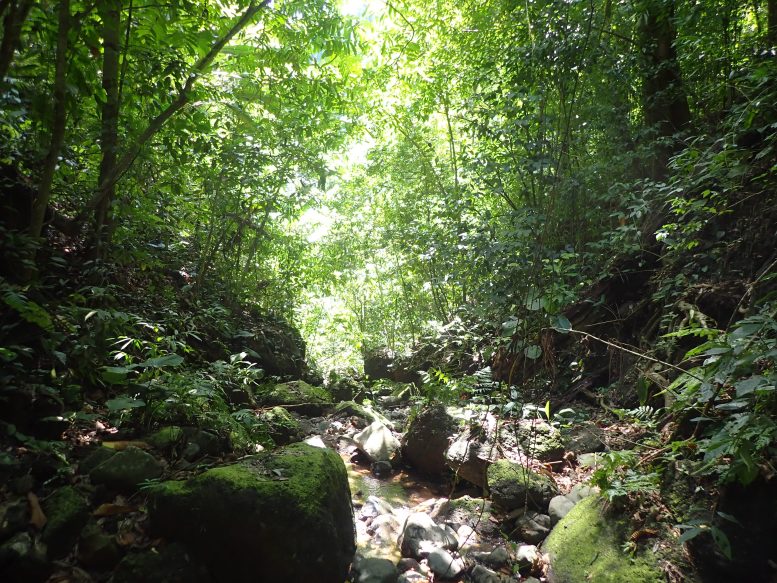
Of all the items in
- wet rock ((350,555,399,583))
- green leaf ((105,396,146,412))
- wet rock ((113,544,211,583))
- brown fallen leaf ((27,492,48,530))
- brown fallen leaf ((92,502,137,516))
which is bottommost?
wet rock ((350,555,399,583))

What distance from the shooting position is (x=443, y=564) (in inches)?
132

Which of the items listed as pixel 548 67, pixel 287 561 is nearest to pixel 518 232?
pixel 548 67

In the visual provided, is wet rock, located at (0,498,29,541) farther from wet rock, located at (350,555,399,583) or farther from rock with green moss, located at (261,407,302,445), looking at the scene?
rock with green moss, located at (261,407,302,445)

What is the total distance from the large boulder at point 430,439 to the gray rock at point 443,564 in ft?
5.93

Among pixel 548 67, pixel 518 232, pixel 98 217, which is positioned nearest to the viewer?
pixel 548 67

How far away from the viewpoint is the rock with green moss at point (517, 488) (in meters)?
3.87

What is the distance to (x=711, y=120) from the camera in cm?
582

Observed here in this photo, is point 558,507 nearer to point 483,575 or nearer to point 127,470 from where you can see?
point 483,575

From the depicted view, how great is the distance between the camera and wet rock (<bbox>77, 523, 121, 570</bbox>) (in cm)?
240

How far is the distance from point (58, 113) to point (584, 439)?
5.43m

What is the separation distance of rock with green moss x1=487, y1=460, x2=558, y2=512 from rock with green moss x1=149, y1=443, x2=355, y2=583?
174 centimetres

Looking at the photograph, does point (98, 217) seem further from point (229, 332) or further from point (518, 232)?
point (518, 232)

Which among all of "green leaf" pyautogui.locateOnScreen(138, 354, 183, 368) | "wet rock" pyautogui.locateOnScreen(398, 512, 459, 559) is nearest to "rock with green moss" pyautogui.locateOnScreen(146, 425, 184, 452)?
"green leaf" pyautogui.locateOnScreen(138, 354, 183, 368)

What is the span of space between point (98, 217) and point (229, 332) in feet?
8.52
